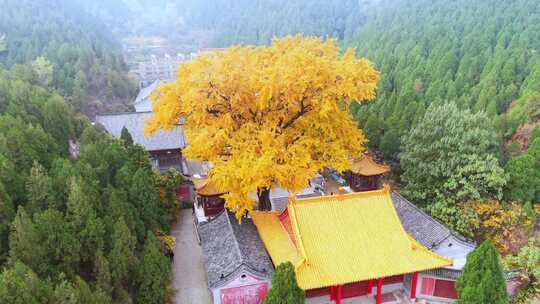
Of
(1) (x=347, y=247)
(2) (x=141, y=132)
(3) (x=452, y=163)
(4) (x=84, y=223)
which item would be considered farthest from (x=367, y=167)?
(2) (x=141, y=132)

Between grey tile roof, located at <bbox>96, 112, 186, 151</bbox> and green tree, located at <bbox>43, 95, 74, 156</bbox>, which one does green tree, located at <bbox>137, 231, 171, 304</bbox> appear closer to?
green tree, located at <bbox>43, 95, 74, 156</bbox>

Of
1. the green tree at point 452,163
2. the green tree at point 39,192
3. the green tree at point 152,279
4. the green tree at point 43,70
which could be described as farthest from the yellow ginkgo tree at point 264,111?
the green tree at point 43,70

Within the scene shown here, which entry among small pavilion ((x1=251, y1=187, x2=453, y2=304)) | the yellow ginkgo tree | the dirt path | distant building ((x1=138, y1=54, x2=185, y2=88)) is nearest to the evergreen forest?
the dirt path

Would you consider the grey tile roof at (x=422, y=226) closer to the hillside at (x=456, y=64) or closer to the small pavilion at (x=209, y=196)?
the hillside at (x=456, y=64)

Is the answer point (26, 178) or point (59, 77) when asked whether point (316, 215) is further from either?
point (59, 77)

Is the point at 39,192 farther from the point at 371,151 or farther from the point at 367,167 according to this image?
the point at 371,151

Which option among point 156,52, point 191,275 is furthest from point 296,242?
point 156,52
